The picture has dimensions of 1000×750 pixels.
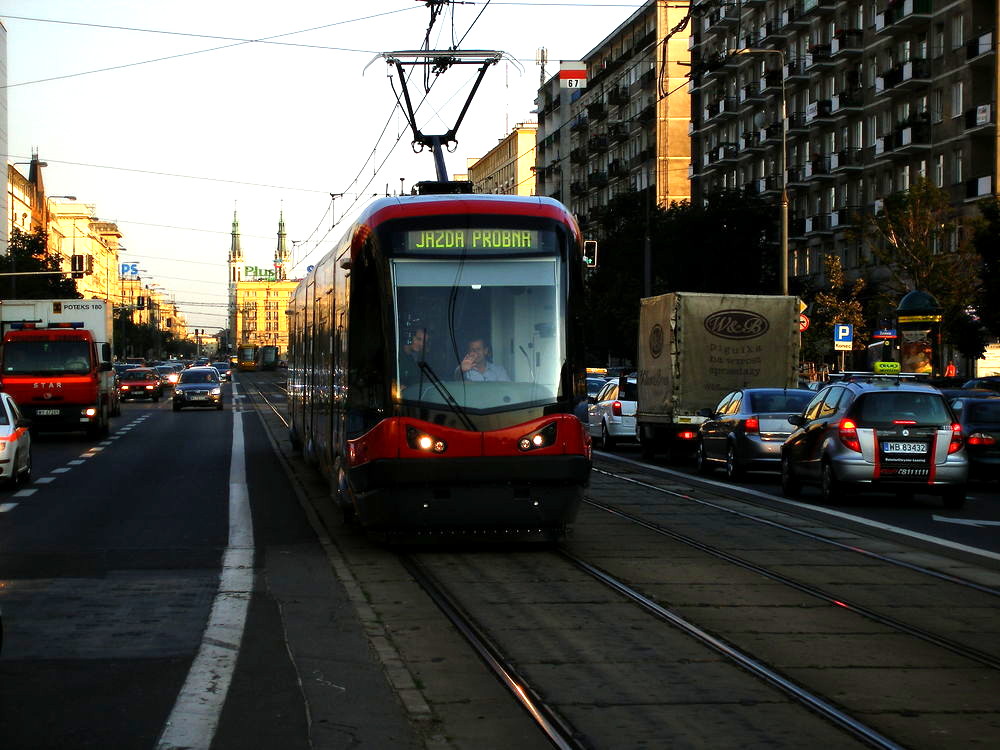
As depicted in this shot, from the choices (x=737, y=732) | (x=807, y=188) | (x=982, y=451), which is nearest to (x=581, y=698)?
(x=737, y=732)

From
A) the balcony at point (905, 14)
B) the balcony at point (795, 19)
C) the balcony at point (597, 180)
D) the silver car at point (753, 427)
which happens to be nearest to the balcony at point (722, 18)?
the balcony at point (795, 19)

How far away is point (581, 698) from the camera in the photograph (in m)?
7.11

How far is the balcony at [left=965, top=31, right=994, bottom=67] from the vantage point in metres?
56.0

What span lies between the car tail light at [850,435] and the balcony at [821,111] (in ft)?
171

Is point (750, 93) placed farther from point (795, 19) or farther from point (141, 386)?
point (141, 386)

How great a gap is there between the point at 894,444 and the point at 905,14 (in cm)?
4648

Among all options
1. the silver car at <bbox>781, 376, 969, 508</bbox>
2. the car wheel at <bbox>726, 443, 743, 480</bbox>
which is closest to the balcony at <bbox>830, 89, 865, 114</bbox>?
the car wheel at <bbox>726, 443, 743, 480</bbox>

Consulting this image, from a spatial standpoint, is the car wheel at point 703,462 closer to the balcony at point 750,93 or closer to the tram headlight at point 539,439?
the tram headlight at point 539,439

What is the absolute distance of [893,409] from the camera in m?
18.8

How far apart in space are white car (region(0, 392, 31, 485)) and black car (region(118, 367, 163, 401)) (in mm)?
51128

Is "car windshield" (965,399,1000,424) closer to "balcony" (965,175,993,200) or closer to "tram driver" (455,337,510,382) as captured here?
"tram driver" (455,337,510,382)

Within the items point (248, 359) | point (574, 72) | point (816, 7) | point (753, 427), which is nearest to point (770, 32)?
point (816, 7)

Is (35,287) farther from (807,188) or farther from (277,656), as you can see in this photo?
(277,656)

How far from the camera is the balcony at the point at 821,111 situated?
68688 millimetres
